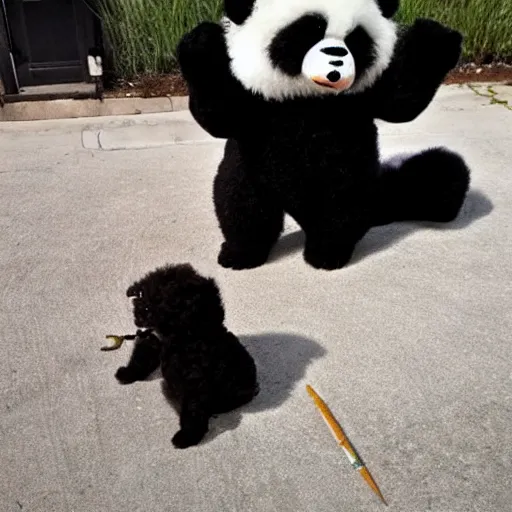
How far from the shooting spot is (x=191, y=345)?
5.18ft

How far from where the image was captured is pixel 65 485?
1.52 m

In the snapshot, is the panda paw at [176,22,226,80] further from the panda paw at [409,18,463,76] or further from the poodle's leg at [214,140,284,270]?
the panda paw at [409,18,463,76]

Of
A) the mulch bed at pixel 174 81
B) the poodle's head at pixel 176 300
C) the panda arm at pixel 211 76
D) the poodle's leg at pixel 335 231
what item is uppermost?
the panda arm at pixel 211 76

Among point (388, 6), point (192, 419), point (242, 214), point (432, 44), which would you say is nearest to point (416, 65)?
point (432, 44)

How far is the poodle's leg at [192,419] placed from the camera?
155 cm

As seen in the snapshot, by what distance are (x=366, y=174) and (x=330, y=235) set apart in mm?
227

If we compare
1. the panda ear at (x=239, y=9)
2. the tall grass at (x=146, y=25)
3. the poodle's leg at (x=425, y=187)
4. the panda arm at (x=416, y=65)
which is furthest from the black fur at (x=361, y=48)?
the tall grass at (x=146, y=25)

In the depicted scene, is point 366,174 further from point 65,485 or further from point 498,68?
point 498,68

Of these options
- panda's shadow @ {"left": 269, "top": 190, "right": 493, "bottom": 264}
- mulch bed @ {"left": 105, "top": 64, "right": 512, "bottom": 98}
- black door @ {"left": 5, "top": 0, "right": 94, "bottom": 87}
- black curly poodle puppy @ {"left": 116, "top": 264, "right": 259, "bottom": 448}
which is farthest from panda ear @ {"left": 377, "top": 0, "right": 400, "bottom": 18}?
black door @ {"left": 5, "top": 0, "right": 94, "bottom": 87}

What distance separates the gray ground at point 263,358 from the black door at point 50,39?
1.03 m

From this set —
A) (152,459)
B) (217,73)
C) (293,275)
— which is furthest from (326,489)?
(217,73)

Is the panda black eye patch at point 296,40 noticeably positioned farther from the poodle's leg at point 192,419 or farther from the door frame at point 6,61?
the door frame at point 6,61

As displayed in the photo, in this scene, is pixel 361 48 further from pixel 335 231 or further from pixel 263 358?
pixel 263 358

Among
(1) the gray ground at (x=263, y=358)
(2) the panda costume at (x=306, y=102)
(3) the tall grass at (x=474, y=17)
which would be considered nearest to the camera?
(1) the gray ground at (x=263, y=358)
